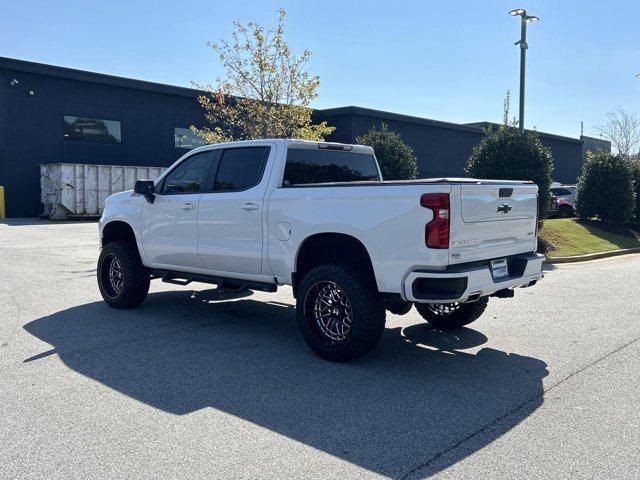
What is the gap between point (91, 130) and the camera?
27641 millimetres

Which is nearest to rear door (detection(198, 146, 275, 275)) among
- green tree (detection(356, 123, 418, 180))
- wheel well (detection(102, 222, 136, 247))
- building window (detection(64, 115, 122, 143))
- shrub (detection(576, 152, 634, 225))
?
wheel well (detection(102, 222, 136, 247))

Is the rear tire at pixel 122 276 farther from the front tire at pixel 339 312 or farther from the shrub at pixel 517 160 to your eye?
the shrub at pixel 517 160

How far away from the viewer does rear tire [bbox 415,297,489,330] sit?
6777 mm

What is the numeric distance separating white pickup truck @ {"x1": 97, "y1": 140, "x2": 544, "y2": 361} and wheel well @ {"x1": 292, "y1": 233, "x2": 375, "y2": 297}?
0.05 feet

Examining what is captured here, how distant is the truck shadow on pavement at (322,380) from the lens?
3961 mm

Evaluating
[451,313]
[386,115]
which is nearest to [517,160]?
[451,313]

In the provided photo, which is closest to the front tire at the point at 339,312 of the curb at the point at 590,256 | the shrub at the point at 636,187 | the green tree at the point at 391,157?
the curb at the point at 590,256

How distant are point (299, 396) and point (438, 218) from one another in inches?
70.5

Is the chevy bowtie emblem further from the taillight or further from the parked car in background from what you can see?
the parked car in background

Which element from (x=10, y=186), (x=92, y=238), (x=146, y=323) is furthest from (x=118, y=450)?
(x=10, y=186)

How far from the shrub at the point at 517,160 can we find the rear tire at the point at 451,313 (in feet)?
29.5

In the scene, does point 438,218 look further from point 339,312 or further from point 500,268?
point 339,312

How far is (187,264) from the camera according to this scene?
721cm

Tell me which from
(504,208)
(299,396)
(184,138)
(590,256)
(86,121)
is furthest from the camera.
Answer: (184,138)
